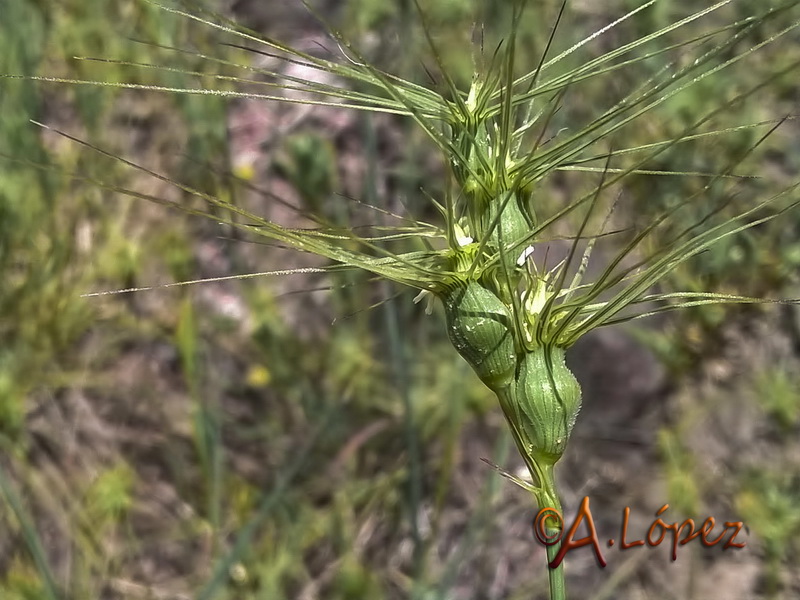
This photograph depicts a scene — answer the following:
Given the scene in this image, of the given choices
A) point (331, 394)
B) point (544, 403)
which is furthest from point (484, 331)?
point (331, 394)

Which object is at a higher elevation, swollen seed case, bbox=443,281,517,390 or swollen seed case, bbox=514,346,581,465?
swollen seed case, bbox=443,281,517,390

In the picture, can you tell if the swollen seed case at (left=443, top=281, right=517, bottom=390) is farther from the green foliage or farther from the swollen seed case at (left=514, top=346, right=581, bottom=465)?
the green foliage

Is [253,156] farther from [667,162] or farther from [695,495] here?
[695,495]

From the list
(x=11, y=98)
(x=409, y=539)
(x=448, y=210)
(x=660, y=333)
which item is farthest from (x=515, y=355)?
(x=11, y=98)

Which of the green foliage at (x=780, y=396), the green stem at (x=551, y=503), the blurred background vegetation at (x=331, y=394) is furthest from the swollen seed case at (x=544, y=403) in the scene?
the green foliage at (x=780, y=396)

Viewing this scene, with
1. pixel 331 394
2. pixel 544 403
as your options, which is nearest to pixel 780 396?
pixel 331 394

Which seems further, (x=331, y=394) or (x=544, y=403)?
(x=331, y=394)

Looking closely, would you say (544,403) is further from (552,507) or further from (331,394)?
(331,394)

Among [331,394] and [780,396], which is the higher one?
[780,396]

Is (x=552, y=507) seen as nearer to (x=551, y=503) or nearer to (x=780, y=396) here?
(x=551, y=503)

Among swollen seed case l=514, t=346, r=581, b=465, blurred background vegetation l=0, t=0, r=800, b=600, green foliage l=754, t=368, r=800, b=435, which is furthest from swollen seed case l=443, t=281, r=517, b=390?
green foliage l=754, t=368, r=800, b=435
